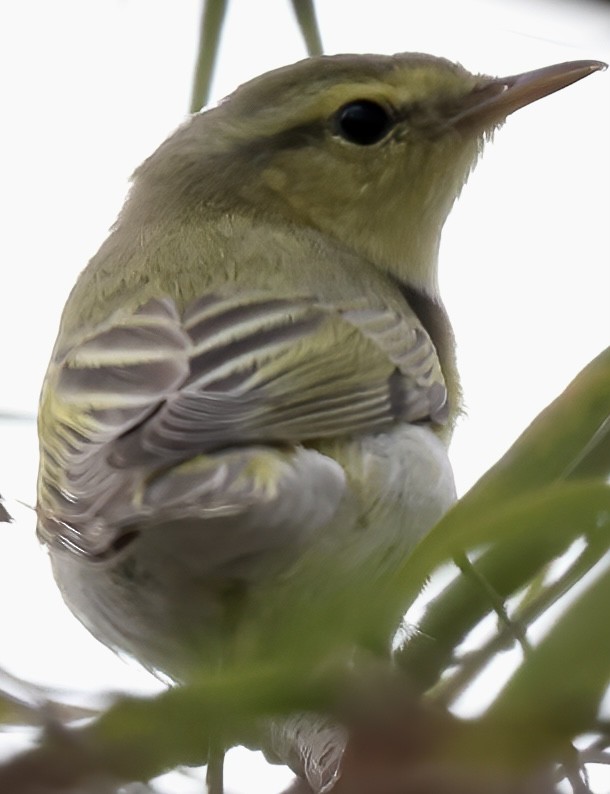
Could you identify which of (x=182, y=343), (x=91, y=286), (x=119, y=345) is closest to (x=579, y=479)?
(x=182, y=343)

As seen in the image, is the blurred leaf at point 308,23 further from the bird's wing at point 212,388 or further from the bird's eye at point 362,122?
the bird's eye at point 362,122

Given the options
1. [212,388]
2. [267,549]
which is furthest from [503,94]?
[267,549]

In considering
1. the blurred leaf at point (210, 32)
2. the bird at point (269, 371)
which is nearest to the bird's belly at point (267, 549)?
the bird at point (269, 371)

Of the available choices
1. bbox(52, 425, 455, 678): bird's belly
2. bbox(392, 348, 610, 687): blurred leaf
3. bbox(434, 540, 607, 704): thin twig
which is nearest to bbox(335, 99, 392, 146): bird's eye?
bbox(52, 425, 455, 678): bird's belly

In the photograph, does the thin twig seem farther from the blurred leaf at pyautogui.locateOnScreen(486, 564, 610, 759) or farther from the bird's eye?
the bird's eye

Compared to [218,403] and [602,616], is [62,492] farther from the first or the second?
[602,616]

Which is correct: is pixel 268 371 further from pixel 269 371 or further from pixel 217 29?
pixel 217 29

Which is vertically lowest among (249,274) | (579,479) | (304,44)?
(249,274)
